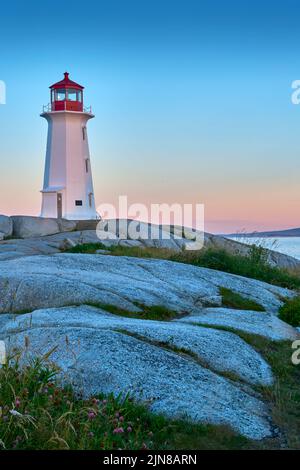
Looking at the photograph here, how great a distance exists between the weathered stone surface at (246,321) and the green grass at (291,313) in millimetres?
340

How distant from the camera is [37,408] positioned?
6871mm

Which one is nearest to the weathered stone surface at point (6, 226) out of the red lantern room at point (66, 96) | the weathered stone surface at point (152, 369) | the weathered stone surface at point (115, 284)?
the red lantern room at point (66, 96)

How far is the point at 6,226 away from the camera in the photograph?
1795 inches

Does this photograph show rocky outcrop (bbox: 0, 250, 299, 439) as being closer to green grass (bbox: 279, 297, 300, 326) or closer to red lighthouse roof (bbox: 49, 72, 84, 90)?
green grass (bbox: 279, 297, 300, 326)

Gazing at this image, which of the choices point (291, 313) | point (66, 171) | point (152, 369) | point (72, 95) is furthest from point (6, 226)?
point (152, 369)

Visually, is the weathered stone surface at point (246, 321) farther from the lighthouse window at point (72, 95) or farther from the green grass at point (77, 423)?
the lighthouse window at point (72, 95)

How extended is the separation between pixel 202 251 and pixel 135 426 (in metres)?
14.9

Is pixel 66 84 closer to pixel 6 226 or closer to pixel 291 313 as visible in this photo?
pixel 6 226

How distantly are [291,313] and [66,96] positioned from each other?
43.5 meters

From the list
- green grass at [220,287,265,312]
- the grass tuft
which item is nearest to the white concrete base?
green grass at [220,287,265,312]

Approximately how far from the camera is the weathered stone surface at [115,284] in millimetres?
13656

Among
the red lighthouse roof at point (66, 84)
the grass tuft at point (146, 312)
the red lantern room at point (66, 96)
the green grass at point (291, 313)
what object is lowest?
the green grass at point (291, 313)

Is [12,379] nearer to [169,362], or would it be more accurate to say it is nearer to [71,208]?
[169,362]

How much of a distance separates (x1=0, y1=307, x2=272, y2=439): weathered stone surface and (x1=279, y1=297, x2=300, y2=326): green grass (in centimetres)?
373
